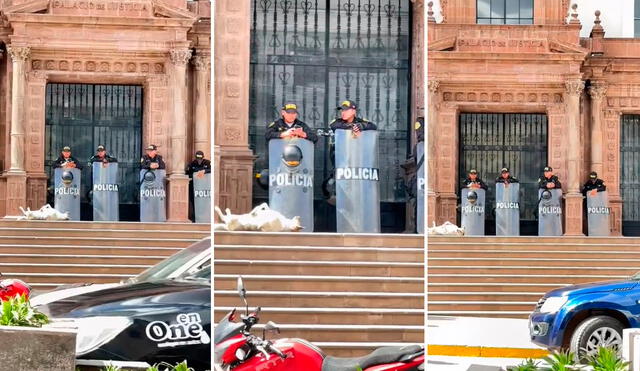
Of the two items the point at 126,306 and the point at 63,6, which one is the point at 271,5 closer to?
the point at 126,306

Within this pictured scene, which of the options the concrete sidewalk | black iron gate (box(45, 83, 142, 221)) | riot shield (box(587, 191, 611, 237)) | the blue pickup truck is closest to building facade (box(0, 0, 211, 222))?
black iron gate (box(45, 83, 142, 221))

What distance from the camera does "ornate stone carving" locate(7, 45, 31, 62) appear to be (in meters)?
17.2

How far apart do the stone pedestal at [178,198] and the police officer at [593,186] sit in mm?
7489

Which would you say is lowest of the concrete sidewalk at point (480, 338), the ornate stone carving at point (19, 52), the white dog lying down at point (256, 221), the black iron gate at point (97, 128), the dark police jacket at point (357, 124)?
the concrete sidewalk at point (480, 338)

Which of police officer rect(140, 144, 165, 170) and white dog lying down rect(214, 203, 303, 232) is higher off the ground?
police officer rect(140, 144, 165, 170)

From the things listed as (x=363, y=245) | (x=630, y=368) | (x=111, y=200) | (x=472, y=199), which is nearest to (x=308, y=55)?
(x=363, y=245)

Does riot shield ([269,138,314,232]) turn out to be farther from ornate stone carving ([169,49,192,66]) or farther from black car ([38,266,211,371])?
ornate stone carving ([169,49,192,66])

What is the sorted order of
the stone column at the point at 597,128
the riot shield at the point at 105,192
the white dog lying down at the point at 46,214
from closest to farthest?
the white dog lying down at the point at 46,214
the riot shield at the point at 105,192
the stone column at the point at 597,128

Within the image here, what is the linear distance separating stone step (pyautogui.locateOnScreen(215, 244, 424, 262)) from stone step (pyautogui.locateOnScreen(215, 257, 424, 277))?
0.05 ft

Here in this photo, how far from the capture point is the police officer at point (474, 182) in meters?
19.2

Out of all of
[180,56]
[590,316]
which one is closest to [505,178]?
[180,56]

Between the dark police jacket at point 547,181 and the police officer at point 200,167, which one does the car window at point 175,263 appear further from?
the dark police jacket at point 547,181

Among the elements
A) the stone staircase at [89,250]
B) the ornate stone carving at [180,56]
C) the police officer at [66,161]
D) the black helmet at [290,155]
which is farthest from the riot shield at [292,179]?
the ornate stone carving at [180,56]

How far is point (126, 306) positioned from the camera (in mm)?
6938
